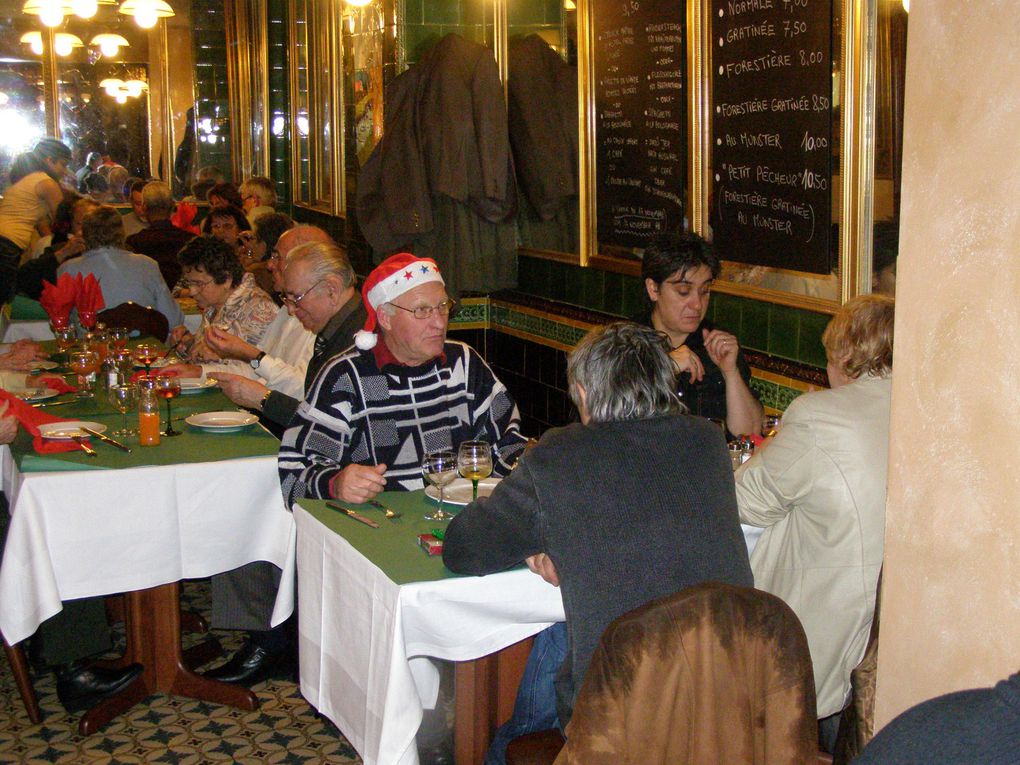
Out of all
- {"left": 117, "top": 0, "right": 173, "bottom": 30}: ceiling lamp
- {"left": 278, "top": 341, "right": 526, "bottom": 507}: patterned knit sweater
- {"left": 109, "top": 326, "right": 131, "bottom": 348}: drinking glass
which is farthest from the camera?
{"left": 117, "top": 0, "right": 173, "bottom": 30}: ceiling lamp

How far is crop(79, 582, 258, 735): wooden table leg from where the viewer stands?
12.1 feet

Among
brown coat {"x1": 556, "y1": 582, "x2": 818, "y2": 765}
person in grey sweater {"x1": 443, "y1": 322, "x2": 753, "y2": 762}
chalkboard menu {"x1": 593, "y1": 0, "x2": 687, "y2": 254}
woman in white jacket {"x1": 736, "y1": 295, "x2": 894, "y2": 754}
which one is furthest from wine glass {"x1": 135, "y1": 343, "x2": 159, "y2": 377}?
brown coat {"x1": 556, "y1": 582, "x2": 818, "y2": 765}

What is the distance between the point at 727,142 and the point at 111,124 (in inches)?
381

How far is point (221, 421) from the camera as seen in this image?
384 centimetres

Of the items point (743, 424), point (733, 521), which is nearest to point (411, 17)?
point (743, 424)

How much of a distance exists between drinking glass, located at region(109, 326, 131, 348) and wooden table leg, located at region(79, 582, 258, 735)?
1.59 metres

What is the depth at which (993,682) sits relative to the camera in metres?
1.65

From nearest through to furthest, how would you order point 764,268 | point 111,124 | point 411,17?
point 764,268
point 411,17
point 111,124

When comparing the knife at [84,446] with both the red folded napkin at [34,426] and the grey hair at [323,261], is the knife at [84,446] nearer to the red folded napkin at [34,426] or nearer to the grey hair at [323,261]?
the red folded napkin at [34,426]

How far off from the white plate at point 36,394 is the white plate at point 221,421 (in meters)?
0.76

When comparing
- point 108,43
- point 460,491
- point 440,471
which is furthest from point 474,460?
point 108,43

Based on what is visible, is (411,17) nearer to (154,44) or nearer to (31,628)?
(31,628)

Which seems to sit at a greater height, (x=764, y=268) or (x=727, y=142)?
(x=727, y=142)

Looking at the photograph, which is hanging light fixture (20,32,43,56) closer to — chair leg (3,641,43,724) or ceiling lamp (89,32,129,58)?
ceiling lamp (89,32,129,58)
